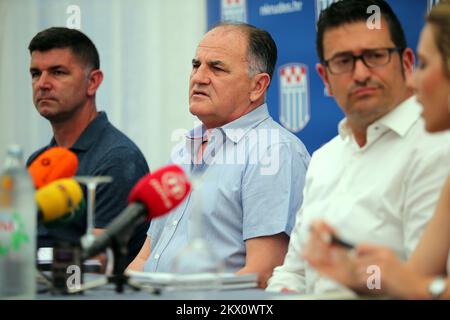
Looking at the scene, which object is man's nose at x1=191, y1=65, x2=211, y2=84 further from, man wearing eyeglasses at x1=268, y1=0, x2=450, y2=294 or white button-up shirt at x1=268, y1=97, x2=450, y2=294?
white button-up shirt at x1=268, y1=97, x2=450, y2=294

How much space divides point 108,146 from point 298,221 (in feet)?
3.38

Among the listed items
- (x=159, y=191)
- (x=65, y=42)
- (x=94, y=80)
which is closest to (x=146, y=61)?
(x=94, y=80)

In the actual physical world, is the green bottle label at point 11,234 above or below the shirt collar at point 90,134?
below

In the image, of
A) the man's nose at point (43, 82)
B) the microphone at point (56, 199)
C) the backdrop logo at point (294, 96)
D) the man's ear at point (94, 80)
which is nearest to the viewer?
the microphone at point (56, 199)

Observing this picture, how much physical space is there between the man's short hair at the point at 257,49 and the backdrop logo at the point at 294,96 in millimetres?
411

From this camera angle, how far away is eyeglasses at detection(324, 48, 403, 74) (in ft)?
7.18

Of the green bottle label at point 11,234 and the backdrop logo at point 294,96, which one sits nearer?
the green bottle label at point 11,234

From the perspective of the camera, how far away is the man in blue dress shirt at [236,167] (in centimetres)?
267

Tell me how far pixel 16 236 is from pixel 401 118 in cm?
107

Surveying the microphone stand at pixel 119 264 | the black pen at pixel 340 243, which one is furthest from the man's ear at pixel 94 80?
the black pen at pixel 340 243

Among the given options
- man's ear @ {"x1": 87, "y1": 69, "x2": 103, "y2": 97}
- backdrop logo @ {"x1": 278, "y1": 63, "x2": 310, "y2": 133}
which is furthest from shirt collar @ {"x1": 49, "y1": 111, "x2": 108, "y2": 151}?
backdrop logo @ {"x1": 278, "y1": 63, "x2": 310, "y2": 133}

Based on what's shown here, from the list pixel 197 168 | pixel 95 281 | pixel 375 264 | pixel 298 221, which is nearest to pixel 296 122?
pixel 197 168

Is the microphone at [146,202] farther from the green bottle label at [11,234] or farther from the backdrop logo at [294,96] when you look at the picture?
the backdrop logo at [294,96]

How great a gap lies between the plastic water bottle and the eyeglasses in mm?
960
